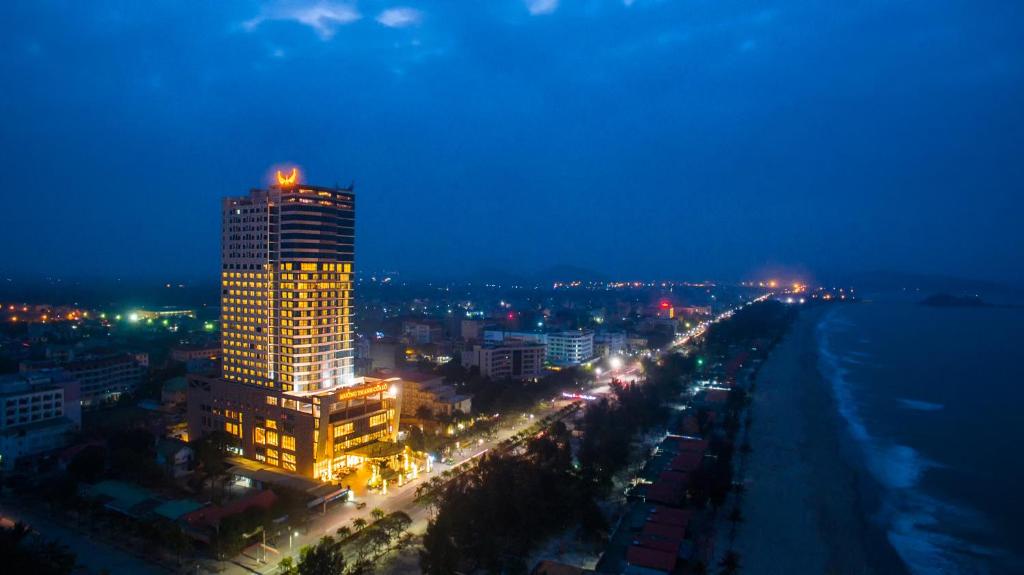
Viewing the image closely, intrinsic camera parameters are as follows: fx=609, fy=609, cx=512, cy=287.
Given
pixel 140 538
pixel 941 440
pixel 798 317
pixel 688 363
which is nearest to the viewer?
pixel 140 538

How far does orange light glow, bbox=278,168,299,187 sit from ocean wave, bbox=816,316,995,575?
27.8 metres

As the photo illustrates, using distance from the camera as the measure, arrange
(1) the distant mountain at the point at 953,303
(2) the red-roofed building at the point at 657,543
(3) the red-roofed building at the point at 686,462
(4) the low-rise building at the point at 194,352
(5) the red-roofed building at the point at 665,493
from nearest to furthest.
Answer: (2) the red-roofed building at the point at 657,543
(5) the red-roofed building at the point at 665,493
(3) the red-roofed building at the point at 686,462
(4) the low-rise building at the point at 194,352
(1) the distant mountain at the point at 953,303

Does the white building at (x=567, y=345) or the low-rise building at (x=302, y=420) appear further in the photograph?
the white building at (x=567, y=345)

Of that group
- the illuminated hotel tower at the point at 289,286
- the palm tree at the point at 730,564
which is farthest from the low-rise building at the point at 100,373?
the palm tree at the point at 730,564

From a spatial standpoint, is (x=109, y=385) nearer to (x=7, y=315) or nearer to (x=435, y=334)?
(x=435, y=334)

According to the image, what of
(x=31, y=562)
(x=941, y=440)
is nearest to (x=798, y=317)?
(x=941, y=440)

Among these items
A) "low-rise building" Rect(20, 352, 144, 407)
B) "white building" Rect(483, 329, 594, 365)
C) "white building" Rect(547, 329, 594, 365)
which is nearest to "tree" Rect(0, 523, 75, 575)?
"low-rise building" Rect(20, 352, 144, 407)

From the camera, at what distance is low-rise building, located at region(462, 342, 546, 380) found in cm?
4731

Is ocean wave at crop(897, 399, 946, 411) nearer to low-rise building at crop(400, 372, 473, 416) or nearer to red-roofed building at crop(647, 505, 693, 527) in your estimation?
red-roofed building at crop(647, 505, 693, 527)

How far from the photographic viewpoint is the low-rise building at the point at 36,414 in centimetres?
2686

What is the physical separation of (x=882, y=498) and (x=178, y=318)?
259 ft

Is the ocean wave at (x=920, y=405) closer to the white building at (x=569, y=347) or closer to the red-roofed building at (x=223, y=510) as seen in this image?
the white building at (x=569, y=347)

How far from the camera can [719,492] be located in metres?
22.2

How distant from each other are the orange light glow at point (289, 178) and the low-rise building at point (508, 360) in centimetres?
2238
